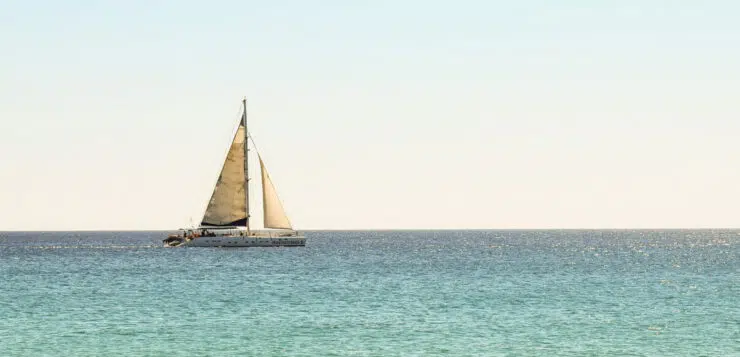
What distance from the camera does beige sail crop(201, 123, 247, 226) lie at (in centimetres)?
14650

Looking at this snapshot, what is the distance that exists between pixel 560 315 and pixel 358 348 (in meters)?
17.5

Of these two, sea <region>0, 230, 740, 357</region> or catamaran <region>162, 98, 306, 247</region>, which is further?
catamaran <region>162, 98, 306, 247</region>

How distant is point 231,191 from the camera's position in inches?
5807

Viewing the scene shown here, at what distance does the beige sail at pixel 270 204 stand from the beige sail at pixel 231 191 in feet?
10.4

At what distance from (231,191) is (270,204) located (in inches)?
251

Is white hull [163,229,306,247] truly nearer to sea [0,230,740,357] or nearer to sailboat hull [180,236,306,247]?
sailboat hull [180,236,306,247]

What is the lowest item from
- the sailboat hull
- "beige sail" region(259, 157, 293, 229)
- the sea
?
the sea

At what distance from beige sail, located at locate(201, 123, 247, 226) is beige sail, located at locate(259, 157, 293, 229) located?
10.4 ft

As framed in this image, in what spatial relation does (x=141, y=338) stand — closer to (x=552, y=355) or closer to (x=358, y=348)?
(x=358, y=348)

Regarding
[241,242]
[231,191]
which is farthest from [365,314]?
[241,242]

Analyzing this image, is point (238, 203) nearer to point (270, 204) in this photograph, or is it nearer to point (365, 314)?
point (270, 204)

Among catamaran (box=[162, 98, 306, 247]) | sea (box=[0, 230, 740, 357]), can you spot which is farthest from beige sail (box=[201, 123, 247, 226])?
sea (box=[0, 230, 740, 357])

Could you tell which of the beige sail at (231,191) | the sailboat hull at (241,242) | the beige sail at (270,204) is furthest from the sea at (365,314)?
the beige sail at (270,204)

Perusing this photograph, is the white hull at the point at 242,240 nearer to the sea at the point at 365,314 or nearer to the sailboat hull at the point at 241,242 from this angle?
the sailboat hull at the point at 241,242
